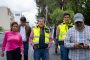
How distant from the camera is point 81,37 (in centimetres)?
746

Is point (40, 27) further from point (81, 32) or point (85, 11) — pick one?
point (85, 11)

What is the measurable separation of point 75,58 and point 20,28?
19.7 ft

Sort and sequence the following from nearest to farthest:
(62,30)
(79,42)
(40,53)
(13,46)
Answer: (79,42), (13,46), (40,53), (62,30)

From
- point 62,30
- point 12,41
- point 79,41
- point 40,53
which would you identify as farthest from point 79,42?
point 62,30

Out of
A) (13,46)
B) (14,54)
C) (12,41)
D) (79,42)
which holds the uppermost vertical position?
(79,42)

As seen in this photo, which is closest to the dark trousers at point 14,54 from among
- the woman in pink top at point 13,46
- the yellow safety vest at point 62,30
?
the woman in pink top at point 13,46

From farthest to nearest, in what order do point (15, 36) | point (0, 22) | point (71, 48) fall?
point (0, 22) → point (15, 36) → point (71, 48)

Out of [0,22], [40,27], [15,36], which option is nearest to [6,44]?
[15,36]

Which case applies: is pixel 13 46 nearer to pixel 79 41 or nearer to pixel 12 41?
pixel 12 41

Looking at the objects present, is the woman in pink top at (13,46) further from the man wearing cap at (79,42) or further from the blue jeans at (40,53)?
the man wearing cap at (79,42)

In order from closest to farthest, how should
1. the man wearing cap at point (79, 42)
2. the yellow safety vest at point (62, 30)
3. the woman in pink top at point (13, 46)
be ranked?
the man wearing cap at point (79, 42), the woman in pink top at point (13, 46), the yellow safety vest at point (62, 30)

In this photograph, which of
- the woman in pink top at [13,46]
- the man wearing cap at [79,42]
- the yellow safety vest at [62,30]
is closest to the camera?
the man wearing cap at [79,42]

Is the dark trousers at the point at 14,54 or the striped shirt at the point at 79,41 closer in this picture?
the striped shirt at the point at 79,41

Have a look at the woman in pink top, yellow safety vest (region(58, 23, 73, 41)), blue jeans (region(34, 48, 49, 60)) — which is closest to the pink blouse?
the woman in pink top
